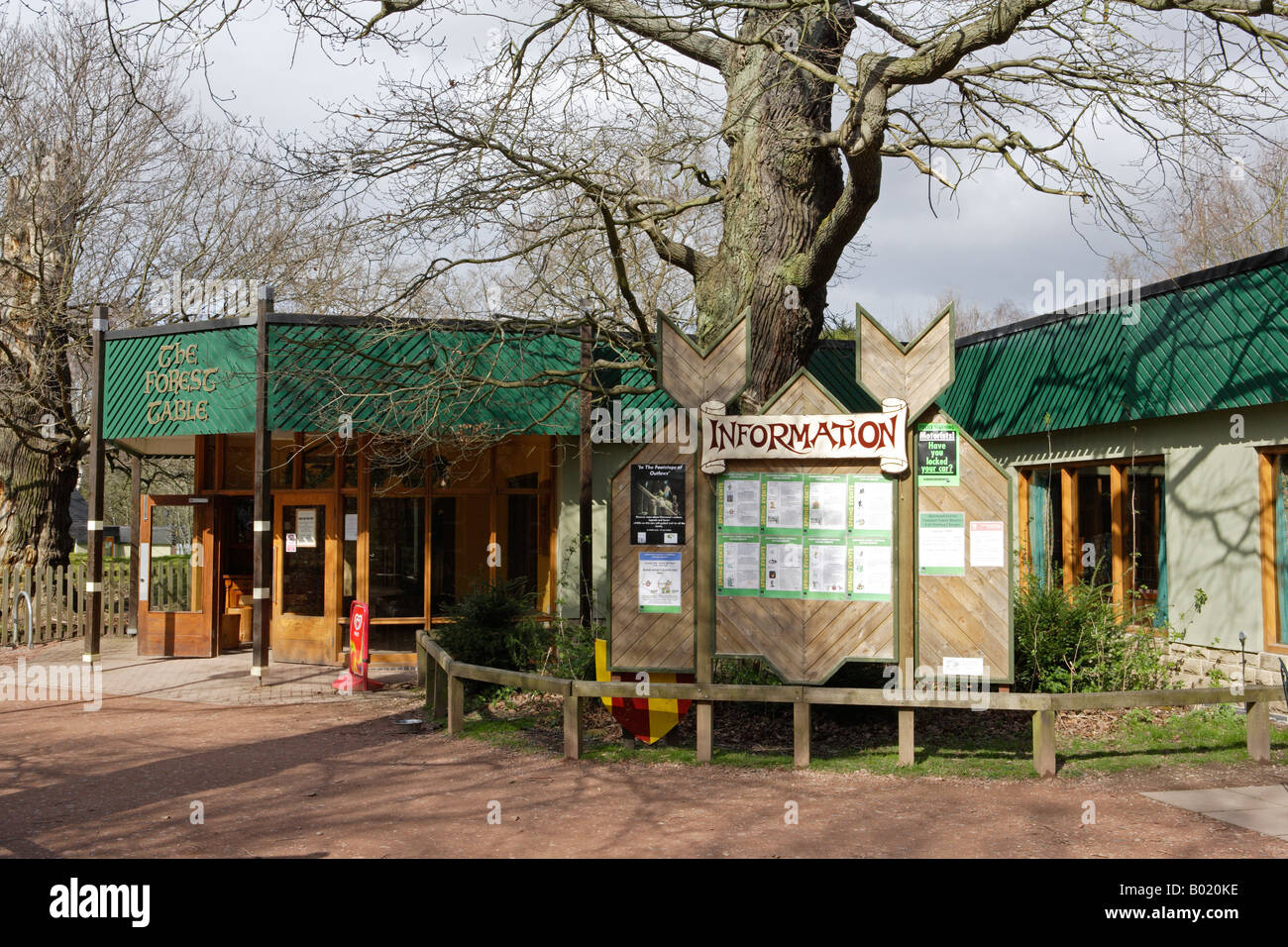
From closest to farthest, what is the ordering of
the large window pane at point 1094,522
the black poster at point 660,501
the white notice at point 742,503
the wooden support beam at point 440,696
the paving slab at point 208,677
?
the white notice at point 742,503, the black poster at point 660,501, the wooden support beam at point 440,696, the paving slab at point 208,677, the large window pane at point 1094,522

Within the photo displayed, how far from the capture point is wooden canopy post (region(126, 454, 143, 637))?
18.1 m

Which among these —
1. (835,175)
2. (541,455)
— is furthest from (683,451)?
(541,455)

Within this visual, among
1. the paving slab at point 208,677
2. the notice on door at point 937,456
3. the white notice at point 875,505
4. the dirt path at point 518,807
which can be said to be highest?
the notice on door at point 937,456

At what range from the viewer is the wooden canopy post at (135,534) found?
1811cm

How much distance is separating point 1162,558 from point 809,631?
5313 millimetres

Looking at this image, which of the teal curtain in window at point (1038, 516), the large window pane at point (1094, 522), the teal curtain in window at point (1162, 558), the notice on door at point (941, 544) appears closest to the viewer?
the notice on door at point (941, 544)

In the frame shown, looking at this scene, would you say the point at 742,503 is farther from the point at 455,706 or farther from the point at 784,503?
the point at 455,706

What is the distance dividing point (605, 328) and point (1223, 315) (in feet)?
22.1

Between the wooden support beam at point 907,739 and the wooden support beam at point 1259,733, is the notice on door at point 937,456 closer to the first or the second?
the wooden support beam at point 907,739

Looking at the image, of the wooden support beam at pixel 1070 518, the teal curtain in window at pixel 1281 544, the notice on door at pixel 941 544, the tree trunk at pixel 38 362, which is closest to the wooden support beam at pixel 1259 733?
the teal curtain in window at pixel 1281 544

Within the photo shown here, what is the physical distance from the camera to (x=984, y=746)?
9.24 metres

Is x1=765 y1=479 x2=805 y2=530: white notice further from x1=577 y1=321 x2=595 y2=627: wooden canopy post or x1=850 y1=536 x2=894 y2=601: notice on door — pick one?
x1=577 y1=321 x2=595 y2=627: wooden canopy post

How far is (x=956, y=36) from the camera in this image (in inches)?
361

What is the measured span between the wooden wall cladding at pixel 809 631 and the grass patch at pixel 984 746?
80cm
